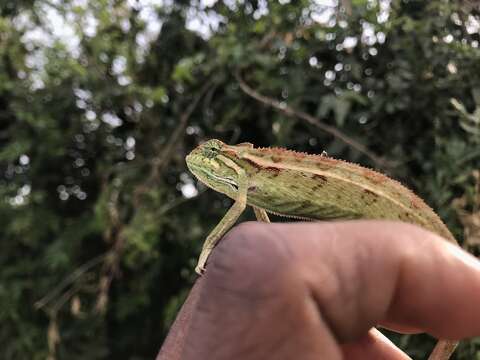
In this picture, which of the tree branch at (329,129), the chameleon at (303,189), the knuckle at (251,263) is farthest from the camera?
the tree branch at (329,129)

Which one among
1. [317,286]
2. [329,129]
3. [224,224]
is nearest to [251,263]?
[317,286]

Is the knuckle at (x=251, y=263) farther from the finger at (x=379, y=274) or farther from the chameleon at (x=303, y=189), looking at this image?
the chameleon at (x=303, y=189)

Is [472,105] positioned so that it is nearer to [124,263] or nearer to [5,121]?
[124,263]

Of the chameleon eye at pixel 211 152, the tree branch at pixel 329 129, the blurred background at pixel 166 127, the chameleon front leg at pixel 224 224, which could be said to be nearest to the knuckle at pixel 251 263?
the chameleon front leg at pixel 224 224

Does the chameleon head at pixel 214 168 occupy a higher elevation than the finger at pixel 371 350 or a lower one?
higher

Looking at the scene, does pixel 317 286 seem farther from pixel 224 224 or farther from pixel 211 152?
pixel 211 152

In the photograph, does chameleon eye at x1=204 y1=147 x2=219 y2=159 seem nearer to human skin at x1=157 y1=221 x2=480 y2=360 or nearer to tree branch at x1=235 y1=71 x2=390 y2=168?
human skin at x1=157 y1=221 x2=480 y2=360

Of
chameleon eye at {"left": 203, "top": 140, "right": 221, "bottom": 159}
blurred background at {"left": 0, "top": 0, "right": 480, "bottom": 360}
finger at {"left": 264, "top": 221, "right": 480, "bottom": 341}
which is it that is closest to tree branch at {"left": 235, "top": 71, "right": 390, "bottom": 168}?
blurred background at {"left": 0, "top": 0, "right": 480, "bottom": 360}

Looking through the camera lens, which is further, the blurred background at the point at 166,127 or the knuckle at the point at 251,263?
the blurred background at the point at 166,127
